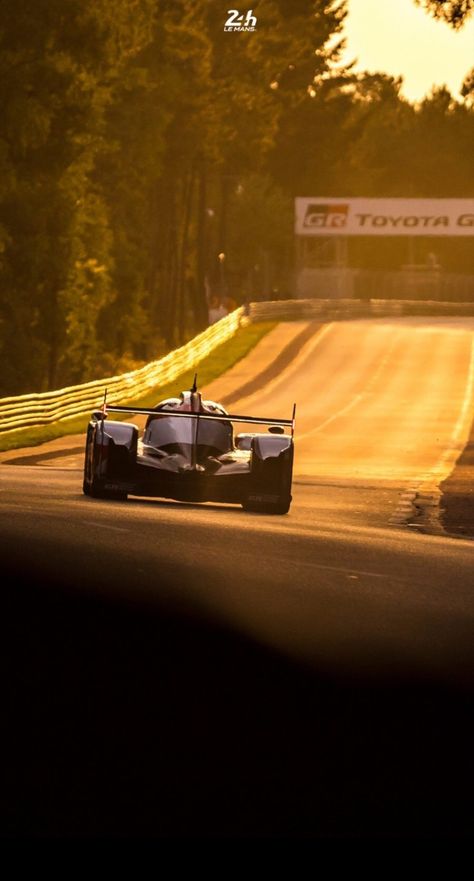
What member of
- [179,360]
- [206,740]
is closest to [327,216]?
[179,360]

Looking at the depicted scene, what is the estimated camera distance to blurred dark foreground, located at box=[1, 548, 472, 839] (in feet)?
20.6

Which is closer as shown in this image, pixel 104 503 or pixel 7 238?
pixel 104 503

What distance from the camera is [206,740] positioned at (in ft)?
23.9

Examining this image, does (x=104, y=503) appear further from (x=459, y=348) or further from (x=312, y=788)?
(x=459, y=348)

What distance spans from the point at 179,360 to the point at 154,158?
37400 millimetres

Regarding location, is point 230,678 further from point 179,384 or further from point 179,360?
point 179,360

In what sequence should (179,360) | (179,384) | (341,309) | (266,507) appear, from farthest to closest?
(341,309), (179,360), (179,384), (266,507)

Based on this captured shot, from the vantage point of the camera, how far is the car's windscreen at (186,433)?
21.1 metres

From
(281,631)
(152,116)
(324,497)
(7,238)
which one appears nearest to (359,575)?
(281,631)

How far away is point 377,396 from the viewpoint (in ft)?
207

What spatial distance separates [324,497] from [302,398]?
3585cm

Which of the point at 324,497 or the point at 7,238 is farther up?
the point at 7,238

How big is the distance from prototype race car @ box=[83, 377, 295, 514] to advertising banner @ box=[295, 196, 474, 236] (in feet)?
313

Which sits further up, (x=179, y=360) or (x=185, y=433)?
(x=179, y=360)
